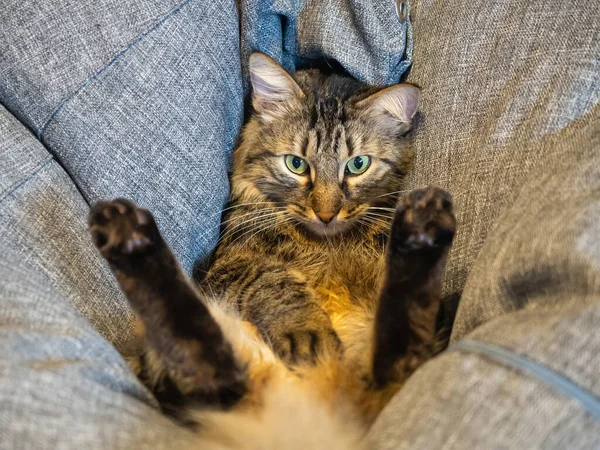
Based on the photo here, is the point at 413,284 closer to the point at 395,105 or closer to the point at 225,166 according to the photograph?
the point at 395,105

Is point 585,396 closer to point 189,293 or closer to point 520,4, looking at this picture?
point 189,293

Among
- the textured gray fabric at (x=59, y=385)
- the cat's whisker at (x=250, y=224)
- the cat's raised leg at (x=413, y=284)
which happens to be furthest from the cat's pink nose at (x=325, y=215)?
the textured gray fabric at (x=59, y=385)

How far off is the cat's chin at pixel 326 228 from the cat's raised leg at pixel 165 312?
1.48ft

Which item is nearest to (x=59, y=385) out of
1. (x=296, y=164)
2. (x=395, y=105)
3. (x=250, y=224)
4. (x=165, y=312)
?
(x=165, y=312)

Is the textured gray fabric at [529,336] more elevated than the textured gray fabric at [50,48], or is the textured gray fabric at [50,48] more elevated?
the textured gray fabric at [50,48]

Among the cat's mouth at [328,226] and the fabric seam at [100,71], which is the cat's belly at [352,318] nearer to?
the cat's mouth at [328,226]

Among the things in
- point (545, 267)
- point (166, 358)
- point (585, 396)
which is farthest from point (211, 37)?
point (585, 396)

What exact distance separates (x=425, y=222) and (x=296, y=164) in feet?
1.75

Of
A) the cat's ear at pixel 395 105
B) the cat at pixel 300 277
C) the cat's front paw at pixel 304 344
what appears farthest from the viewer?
the cat's ear at pixel 395 105

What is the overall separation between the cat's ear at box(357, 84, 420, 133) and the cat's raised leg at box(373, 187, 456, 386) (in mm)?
411

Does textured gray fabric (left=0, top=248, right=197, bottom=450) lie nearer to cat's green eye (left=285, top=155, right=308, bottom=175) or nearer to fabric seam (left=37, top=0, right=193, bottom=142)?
fabric seam (left=37, top=0, right=193, bottom=142)

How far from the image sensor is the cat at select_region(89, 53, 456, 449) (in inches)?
34.4

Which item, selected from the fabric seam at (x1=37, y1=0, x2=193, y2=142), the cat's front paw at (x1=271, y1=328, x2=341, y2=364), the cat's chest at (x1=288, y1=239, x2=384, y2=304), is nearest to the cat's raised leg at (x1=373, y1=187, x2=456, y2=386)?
the cat's front paw at (x1=271, y1=328, x2=341, y2=364)

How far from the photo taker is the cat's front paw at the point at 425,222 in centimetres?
89
